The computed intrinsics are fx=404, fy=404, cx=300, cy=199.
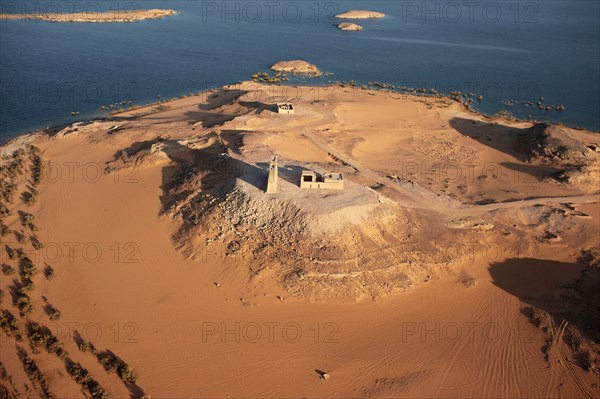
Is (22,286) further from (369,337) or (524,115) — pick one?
(524,115)

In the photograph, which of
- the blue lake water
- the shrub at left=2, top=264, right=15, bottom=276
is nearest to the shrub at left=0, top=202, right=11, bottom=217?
the shrub at left=2, top=264, right=15, bottom=276

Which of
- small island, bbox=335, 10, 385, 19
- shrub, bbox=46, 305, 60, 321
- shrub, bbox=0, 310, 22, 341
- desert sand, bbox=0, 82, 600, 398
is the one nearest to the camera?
desert sand, bbox=0, 82, 600, 398

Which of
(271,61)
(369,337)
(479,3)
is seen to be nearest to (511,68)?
(271,61)

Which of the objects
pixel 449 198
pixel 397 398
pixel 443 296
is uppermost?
pixel 449 198

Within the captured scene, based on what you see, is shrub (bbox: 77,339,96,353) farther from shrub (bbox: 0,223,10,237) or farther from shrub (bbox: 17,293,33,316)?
shrub (bbox: 0,223,10,237)

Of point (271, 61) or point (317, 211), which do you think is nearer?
point (317, 211)

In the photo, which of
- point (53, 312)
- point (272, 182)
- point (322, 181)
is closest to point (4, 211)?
point (53, 312)

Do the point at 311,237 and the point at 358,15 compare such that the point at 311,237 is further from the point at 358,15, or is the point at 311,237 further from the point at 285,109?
the point at 358,15
